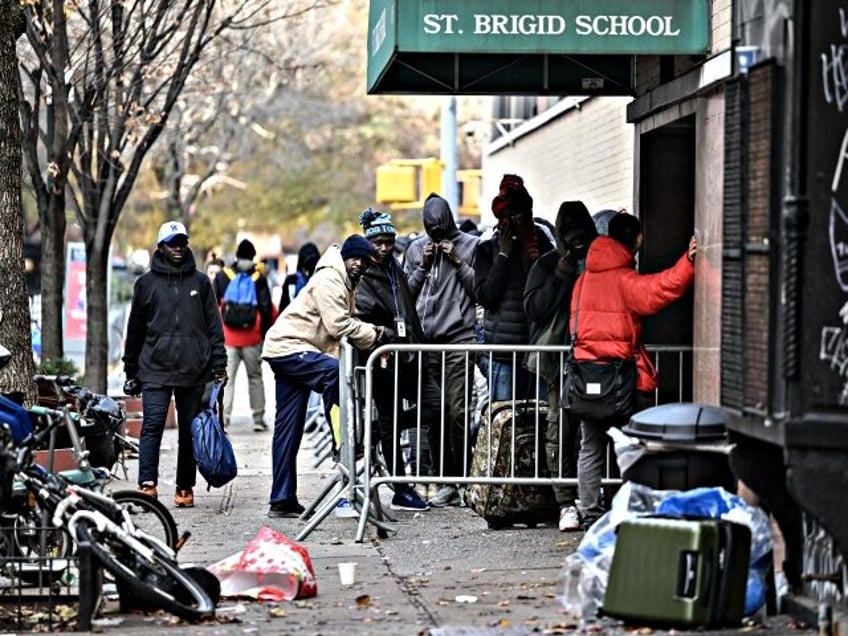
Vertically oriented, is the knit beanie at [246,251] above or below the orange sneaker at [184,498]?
above

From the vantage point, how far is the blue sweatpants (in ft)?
40.0

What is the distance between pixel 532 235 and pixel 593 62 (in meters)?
1.51

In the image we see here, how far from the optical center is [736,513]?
827 centimetres

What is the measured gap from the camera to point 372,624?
851 centimetres

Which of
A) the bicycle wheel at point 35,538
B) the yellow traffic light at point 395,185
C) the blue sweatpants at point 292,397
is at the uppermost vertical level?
the yellow traffic light at point 395,185

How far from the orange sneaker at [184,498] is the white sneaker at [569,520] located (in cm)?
306

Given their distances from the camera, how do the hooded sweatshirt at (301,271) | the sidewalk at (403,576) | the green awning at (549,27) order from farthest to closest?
the hooded sweatshirt at (301,271)
the green awning at (549,27)
the sidewalk at (403,576)

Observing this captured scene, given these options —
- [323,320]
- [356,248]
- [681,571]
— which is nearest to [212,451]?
[323,320]

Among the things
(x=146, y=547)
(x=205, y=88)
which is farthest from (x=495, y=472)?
(x=205, y=88)

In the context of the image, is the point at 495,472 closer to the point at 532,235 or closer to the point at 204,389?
the point at 532,235

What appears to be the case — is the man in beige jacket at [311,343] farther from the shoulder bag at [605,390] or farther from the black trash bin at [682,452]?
the black trash bin at [682,452]

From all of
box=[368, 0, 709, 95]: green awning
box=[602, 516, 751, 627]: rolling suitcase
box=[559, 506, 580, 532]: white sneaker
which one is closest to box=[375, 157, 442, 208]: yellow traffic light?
box=[559, 506, 580, 532]: white sneaker

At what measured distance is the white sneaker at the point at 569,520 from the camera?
448 inches

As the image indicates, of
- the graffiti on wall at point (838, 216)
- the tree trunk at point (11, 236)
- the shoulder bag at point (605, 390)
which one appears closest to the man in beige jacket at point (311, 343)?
the tree trunk at point (11, 236)
